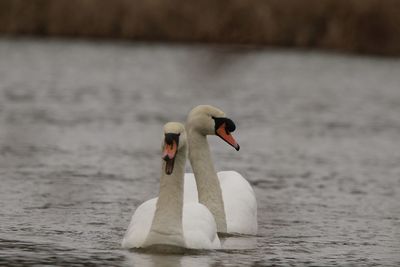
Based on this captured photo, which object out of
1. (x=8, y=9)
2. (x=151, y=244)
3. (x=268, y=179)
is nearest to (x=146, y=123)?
(x=268, y=179)

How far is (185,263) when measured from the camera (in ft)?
33.7

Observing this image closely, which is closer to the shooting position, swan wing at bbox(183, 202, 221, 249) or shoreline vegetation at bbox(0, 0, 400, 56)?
swan wing at bbox(183, 202, 221, 249)

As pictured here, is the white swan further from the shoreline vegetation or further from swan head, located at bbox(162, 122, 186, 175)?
the shoreline vegetation

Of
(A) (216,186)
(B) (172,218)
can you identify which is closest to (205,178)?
(A) (216,186)

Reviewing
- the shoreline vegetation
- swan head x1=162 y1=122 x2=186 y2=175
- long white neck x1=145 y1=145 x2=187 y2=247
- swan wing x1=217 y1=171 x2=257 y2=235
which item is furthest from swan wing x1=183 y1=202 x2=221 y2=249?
the shoreline vegetation

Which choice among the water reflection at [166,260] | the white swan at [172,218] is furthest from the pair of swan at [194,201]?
the water reflection at [166,260]

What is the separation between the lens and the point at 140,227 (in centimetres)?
1080

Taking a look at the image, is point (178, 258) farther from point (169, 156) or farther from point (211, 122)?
point (211, 122)

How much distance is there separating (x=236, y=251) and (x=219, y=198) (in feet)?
2.94

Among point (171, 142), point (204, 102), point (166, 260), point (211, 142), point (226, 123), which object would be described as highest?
point (204, 102)

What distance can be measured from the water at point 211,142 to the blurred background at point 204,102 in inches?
1.4

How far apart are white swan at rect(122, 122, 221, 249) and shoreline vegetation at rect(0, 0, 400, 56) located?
67.8 feet

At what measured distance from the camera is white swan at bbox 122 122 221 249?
10469 millimetres

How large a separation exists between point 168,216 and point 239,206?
171 cm
